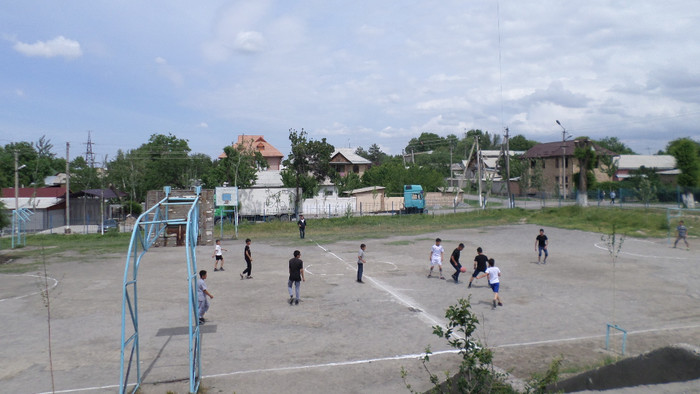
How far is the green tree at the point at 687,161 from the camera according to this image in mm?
53250

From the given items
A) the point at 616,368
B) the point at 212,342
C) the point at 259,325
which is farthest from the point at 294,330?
the point at 616,368

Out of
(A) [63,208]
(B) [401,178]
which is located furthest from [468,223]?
(A) [63,208]

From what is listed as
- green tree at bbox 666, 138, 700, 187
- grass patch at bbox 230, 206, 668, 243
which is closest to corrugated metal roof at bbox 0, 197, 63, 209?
grass patch at bbox 230, 206, 668, 243

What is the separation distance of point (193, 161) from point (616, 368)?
69734mm

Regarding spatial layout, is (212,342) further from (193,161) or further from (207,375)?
(193,161)

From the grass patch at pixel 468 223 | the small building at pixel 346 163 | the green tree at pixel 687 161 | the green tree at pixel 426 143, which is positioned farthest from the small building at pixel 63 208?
the green tree at pixel 426 143

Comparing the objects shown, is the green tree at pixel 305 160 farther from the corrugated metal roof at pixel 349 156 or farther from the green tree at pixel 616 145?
the green tree at pixel 616 145

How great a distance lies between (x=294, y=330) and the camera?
1261cm

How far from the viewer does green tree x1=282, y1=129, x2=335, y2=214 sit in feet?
177

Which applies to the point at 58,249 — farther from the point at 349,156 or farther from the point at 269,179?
the point at 349,156

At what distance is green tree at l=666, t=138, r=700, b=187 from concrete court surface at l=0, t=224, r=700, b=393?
3639 centimetres

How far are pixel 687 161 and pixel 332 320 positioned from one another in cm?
5578

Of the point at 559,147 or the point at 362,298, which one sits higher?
the point at 559,147

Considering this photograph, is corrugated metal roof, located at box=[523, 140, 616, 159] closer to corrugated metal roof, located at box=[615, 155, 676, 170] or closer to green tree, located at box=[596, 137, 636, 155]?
corrugated metal roof, located at box=[615, 155, 676, 170]
